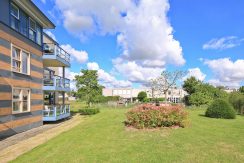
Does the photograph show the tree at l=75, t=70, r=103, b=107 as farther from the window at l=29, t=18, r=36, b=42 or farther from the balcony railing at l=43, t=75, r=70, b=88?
the window at l=29, t=18, r=36, b=42

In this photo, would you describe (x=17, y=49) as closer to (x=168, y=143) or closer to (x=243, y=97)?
(x=168, y=143)

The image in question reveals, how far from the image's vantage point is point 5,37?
13.7 m

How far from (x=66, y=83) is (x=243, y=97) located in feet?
68.9

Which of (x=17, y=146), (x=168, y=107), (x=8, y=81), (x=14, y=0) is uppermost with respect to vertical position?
(x=14, y=0)

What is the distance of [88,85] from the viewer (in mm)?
34062

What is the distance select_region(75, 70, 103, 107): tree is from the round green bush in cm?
1580


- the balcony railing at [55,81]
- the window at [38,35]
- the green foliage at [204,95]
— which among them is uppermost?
the window at [38,35]

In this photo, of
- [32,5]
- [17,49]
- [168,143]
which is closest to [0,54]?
[17,49]

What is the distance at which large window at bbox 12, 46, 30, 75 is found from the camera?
15.1 m

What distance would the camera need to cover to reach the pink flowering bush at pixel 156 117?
14258mm

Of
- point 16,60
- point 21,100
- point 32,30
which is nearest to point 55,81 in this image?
point 32,30

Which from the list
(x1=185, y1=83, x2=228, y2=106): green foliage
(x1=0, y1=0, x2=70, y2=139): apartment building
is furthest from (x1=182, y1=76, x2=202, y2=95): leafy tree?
(x1=0, y1=0, x2=70, y2=139): apartment building

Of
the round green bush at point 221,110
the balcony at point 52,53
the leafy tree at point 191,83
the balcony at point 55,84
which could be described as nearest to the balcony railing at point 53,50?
the balcony at point 52,53

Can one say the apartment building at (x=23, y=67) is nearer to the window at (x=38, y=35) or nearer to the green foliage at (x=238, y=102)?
the window at (x=38, y=35)
